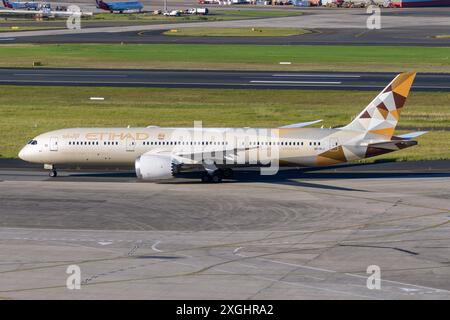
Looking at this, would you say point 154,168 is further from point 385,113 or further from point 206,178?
point 385,113

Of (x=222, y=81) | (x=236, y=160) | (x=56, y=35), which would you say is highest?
(x=56, y=35)

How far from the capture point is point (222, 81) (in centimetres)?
12825

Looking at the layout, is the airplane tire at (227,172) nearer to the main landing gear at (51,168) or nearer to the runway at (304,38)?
the main landing gear at (51,168)

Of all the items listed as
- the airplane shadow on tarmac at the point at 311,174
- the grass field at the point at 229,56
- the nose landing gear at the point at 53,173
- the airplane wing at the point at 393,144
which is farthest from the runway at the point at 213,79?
the airplane wing at the point at 393,144

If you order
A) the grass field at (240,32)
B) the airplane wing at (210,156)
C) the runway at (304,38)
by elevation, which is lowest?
the airplane wing at (210,156)

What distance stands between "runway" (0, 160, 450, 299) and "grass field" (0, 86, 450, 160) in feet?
44.1

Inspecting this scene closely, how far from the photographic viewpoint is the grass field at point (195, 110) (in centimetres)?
9515

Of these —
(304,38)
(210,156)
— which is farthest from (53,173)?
(304,38)

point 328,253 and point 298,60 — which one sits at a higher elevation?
point 298,60

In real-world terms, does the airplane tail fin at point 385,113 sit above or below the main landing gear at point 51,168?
above
